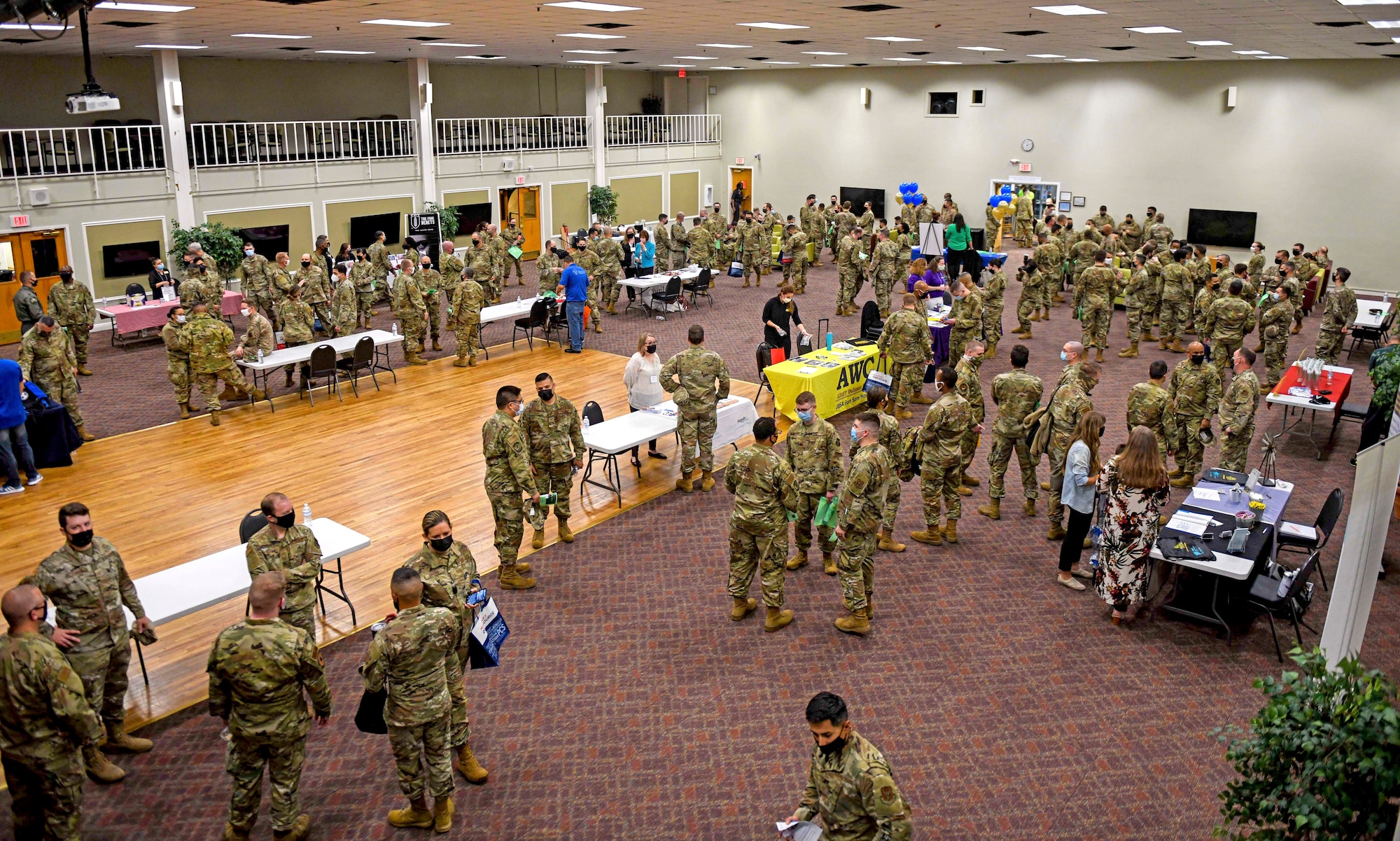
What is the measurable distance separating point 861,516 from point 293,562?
3647 mm

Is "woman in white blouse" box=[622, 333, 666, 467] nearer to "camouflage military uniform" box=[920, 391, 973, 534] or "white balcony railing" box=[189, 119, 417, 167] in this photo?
"camouflage military uniform" box=[920, 391, 973, 534]

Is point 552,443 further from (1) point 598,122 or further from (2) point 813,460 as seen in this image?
(1) point 598,122

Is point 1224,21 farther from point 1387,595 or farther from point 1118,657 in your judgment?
point 1118,657

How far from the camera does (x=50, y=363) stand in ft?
34.6

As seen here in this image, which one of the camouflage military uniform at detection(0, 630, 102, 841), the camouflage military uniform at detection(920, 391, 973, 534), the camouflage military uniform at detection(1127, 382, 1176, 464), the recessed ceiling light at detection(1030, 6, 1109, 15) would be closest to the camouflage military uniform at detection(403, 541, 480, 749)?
the camouflage military uniform at detection(0, 630, 102, 841)

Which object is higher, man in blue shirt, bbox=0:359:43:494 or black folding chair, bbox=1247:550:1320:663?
man in blue shirt, bbox=0:359:43:494

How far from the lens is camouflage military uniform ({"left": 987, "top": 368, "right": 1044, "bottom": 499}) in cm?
855

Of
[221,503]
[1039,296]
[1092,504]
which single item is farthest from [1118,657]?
[1039,296]

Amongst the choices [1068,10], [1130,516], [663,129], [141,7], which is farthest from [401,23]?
[663,129]

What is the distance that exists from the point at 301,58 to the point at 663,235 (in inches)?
343

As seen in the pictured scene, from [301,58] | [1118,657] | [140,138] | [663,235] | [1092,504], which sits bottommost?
[1118,657]

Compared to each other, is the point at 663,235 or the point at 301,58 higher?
the point at 301,58

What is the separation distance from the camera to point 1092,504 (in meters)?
7.57

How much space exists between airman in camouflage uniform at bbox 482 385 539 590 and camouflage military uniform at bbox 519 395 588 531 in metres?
0.33
